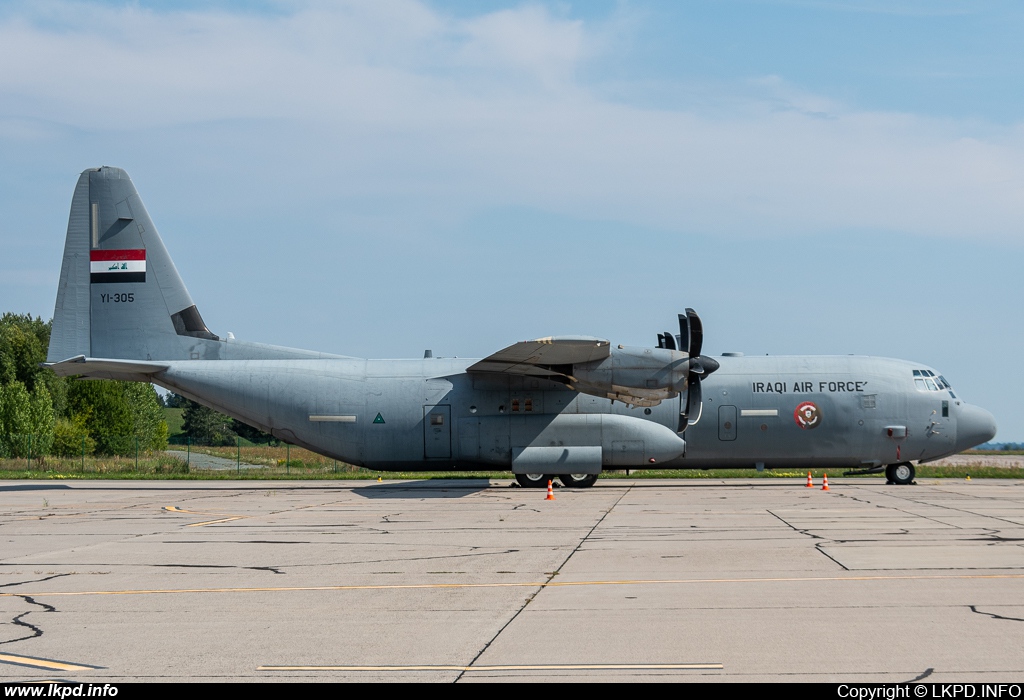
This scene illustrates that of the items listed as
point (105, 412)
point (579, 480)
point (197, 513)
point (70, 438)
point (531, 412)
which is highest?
point (531, 412)

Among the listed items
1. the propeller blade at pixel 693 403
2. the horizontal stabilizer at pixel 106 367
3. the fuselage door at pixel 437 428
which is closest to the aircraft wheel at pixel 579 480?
the fuselage door at pixel 437 428

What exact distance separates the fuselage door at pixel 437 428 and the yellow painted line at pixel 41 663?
21060 mm

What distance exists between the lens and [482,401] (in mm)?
28109

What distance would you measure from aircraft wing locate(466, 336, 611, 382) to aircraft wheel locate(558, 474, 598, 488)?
3485mm

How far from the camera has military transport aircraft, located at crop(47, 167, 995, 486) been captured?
27.9m

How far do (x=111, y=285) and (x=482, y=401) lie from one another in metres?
12.5

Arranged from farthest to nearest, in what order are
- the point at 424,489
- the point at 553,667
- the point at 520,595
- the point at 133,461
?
the point at 133,461, the point at 424,489, the point at 520,595, the point at 553,667

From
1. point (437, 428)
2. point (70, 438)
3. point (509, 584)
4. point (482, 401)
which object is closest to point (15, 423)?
point (70, 438)

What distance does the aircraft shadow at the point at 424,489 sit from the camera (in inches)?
1015

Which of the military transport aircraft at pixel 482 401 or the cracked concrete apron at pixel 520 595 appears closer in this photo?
the cracked concrete apron at pixel 520 595

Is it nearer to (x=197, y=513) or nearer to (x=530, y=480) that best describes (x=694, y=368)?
(x=530, y=480)

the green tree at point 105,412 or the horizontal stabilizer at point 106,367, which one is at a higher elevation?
the horizontal stabilizer at point 106,367

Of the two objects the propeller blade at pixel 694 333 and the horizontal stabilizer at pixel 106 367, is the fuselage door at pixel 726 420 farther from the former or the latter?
the horizontal stabilizer at pixel 106 367

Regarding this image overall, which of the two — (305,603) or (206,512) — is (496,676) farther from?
(206,512)
